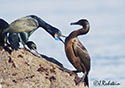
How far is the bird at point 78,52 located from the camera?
37.4 feet

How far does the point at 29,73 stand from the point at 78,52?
171cm

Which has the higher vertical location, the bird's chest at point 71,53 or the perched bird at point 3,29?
the perched bird at point 3,29

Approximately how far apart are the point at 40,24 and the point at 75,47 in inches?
Answer: 50.2

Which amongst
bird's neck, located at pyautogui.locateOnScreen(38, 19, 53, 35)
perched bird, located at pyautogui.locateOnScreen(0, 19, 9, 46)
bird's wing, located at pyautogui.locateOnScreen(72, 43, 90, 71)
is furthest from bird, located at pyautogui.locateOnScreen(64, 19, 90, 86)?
perched bird, located at pyautogui.locateOnScreen(0, 19, 9, 46)

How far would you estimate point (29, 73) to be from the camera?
10445 mm

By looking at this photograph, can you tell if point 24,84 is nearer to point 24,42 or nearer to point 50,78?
point 50,78

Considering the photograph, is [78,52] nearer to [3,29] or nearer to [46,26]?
[46,26]

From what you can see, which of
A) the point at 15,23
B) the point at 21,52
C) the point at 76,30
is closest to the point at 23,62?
the point at 21,52

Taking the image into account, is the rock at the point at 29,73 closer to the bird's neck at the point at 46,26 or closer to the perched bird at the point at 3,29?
the perched bird at the point at 3,29

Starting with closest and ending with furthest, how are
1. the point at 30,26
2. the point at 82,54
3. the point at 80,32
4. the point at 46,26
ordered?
the point at 30,26
the point at 82,54
the point at 80,32
the point at 46,26

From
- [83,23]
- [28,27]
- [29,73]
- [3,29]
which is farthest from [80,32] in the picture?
[3,29]

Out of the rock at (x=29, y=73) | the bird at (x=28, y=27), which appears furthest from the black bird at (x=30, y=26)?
the rock at (x=29, y=73)

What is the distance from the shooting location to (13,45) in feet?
36.3

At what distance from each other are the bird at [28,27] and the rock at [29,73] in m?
0.48
